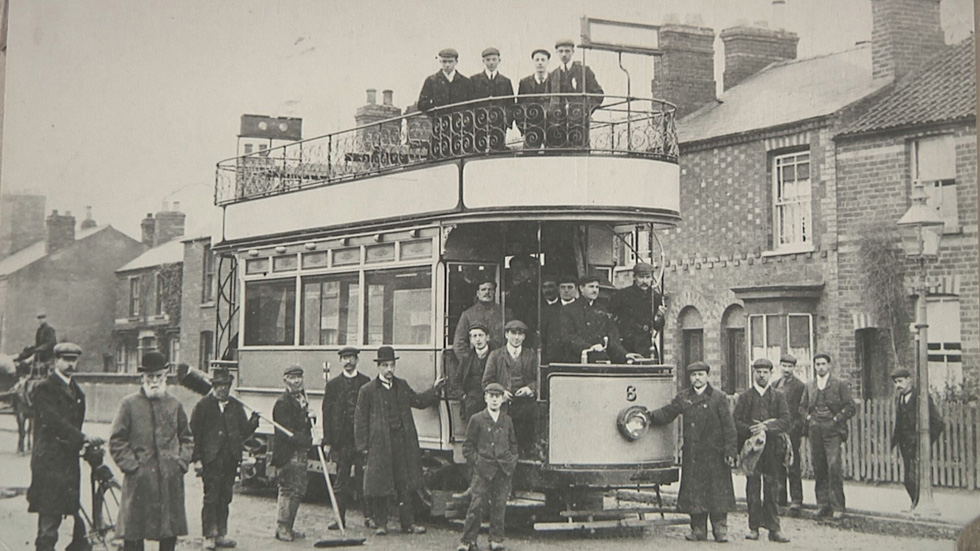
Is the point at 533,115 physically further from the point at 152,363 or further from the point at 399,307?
the point at 152,363

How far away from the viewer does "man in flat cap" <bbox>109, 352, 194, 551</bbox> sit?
21.9 ft

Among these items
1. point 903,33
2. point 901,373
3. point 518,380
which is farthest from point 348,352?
point 903,33

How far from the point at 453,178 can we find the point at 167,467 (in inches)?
112

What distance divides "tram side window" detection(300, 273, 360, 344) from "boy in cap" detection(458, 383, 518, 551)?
77.3 inches

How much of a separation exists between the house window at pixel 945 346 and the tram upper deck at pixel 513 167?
89.2 inches

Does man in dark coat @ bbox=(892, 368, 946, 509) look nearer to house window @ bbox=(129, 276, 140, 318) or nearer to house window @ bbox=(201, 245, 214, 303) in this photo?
house window @ bbox=(129, 276, 140, 318)

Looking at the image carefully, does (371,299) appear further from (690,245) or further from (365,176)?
(690,245)

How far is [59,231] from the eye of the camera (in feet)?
26.0

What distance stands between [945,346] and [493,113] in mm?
3784

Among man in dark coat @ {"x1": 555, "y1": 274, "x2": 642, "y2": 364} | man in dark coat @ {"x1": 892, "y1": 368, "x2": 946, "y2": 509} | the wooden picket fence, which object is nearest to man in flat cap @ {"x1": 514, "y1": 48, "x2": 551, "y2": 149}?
man in dark coat @ {"x1": 555, "y1": 274, "x2": 642, "y2": 364}

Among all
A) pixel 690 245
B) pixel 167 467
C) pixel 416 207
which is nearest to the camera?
pixel 167 467

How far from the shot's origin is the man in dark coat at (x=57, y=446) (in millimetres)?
6965

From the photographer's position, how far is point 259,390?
10.1 metres

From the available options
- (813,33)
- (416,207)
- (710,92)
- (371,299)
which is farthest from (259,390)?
(710,92)
